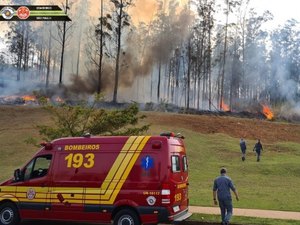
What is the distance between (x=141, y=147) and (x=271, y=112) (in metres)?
50.8

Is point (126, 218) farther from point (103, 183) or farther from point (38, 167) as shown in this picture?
point (38, 167)

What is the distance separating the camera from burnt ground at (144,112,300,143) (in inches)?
1622

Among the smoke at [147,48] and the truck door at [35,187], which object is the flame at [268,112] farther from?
the truck door at [35,187]

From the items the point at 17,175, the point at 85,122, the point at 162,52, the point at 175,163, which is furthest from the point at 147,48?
the point at 175,163

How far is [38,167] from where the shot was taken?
11.9 meters

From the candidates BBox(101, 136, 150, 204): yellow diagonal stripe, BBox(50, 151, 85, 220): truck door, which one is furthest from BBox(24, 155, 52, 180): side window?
BBox(101, 136, 150, 204): yellow diagonal stripe

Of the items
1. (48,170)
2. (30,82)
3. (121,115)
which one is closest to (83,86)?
(30,82)

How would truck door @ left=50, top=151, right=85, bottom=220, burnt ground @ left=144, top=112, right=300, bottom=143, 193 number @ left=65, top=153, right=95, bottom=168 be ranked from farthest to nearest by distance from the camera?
1. burnt ground @ left=144, top=112, right=300, bottom=143
2. 193 number @ left=65, top=153, right=95, bottom=168
3. truck door @ left=50, top=151, right=85, bottom=220

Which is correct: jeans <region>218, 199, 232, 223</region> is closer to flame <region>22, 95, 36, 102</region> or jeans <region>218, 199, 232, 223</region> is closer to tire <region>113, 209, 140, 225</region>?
tire <region>113, 209, 140, 225</region>

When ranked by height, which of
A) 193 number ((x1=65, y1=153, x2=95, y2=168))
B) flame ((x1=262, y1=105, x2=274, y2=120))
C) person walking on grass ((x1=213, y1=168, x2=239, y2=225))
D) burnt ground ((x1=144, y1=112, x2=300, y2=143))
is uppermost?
flame ((x1=262, y1=105, x2=274, y2=120))

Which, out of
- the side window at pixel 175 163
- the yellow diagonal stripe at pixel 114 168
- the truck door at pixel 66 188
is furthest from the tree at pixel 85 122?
the side window at pixel 175 163

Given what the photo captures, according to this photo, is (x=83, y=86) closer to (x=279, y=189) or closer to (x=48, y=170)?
(x=279, y=189)

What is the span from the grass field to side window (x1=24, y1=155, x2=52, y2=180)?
6.42 m

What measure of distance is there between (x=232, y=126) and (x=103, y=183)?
34272 mm
